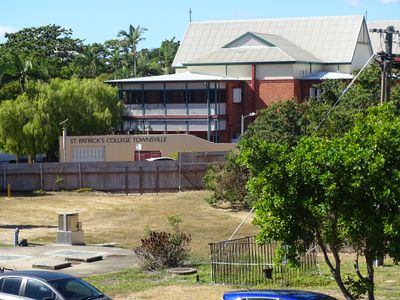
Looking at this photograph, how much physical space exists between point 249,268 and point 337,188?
9075mm

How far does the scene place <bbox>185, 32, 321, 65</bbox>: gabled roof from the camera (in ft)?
248

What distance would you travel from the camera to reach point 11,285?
16828 mm

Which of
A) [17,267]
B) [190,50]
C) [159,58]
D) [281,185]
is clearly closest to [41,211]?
[17,267]

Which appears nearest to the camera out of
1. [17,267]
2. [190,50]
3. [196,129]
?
[17,267]

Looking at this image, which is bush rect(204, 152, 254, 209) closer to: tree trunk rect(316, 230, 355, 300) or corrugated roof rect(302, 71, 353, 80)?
corrugated roof rect(302, 71, 353, 80)

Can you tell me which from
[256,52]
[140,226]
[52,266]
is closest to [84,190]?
[140,226]

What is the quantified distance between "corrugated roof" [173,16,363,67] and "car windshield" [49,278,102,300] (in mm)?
64946

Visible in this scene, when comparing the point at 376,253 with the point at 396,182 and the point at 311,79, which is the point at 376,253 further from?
the point at 311,79

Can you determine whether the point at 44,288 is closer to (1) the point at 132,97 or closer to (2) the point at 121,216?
(2) the point at 121,216

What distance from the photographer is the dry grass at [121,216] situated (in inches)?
1463

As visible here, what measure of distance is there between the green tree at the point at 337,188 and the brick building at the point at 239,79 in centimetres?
5441

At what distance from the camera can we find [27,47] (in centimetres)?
11250

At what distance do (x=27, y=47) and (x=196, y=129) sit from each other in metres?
47.6

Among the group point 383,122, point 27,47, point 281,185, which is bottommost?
point 281,185
